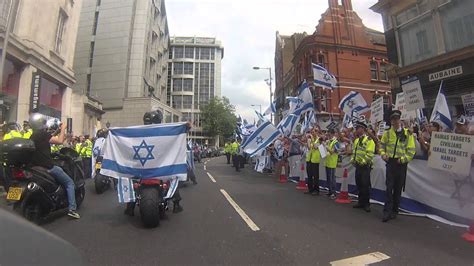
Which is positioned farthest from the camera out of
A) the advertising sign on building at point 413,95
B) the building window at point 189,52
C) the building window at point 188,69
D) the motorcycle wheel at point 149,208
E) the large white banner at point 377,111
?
the building window at point 189,52

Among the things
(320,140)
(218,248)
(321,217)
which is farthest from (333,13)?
(218,248)

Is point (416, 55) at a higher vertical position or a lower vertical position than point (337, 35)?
lower

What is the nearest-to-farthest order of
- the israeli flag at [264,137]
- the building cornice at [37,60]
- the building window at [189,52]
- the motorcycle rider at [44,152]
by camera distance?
the motorcycle rider at [44,152] → the israeli flag at [264,137] → the building cornice at [37,60] → the building window at [189,52]

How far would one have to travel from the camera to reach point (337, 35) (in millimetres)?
38188

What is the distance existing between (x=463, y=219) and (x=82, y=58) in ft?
168

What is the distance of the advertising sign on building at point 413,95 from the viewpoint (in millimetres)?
10094

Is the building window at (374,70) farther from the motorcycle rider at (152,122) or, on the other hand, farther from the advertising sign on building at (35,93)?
the motorcycle rider at (152,122)

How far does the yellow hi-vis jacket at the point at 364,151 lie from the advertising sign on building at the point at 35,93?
19.6 meters

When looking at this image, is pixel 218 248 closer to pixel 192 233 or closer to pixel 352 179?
pixel 192 233

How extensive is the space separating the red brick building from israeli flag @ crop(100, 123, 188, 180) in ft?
99.4

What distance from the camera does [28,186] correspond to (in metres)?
5.93

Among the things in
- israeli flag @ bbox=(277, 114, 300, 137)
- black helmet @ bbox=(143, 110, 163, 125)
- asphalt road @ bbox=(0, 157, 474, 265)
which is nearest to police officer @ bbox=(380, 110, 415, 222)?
asphalt road @ bbox=(0, 157, 474, 265)

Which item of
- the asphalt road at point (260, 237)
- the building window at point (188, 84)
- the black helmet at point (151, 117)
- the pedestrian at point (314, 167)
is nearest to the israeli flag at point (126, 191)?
the asphalt road at point (260, 237)

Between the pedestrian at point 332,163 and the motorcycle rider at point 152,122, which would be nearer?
the motorcycle rider at point 152,122
